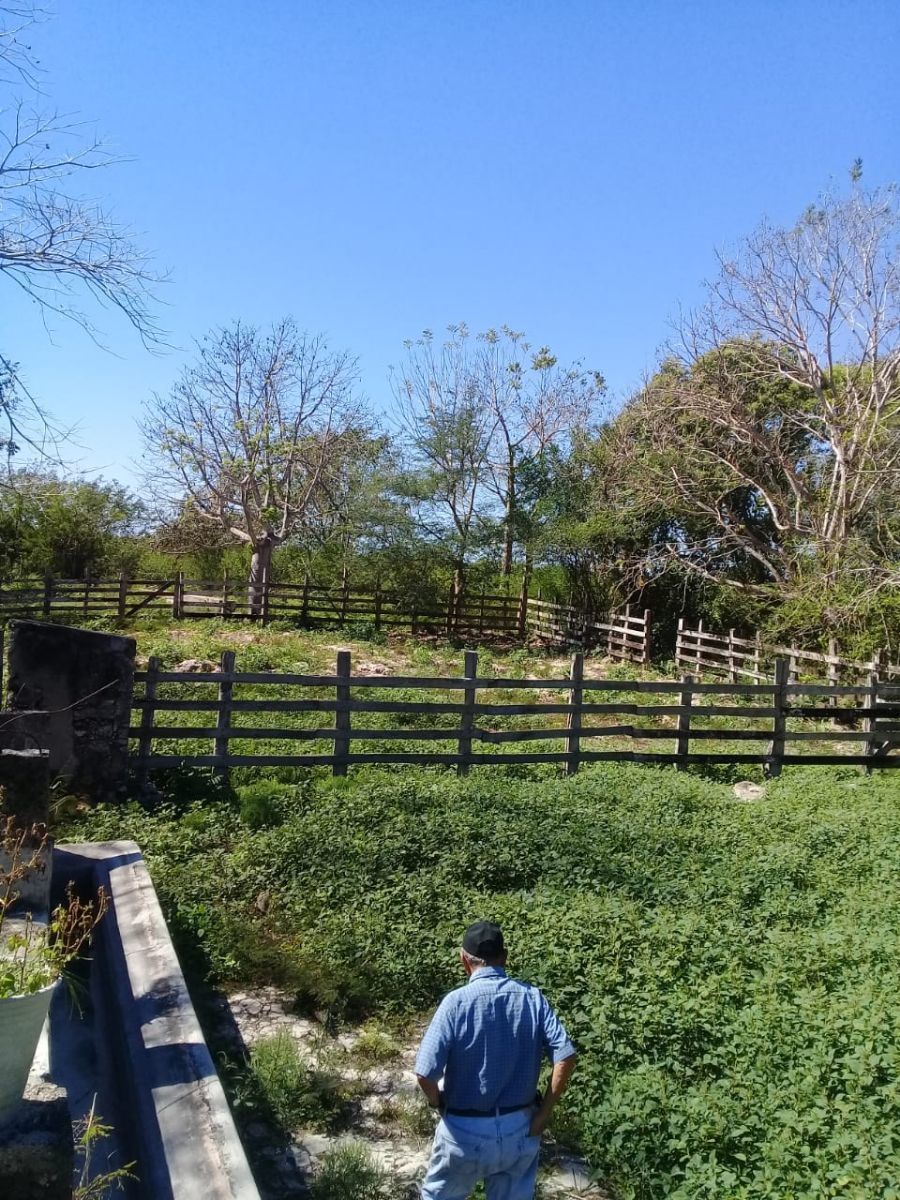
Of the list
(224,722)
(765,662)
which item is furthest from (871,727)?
(224,722)

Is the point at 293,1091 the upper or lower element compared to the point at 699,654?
lower

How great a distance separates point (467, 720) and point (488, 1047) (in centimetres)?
687

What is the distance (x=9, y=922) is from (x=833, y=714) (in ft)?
33.8

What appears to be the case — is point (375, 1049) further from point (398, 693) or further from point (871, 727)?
point (398, 693)

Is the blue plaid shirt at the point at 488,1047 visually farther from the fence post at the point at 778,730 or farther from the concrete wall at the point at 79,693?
the fence post at the point at 778,730

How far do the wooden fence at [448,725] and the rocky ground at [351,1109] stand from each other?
10.1 feet

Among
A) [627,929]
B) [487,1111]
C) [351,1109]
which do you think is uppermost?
[487,1111]

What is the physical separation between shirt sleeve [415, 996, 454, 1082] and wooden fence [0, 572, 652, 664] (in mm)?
22374

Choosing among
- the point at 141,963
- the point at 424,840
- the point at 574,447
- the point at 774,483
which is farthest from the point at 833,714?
the point at 574,447

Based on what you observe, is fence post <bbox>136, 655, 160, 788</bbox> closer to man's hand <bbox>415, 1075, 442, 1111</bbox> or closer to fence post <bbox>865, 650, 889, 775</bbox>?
man's hand <bbox>415, 1075, 442, 1111</bbox>

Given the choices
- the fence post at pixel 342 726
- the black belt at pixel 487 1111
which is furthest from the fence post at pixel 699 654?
the black belt at pixel 487 1111

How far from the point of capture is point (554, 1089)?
3248 millimetres

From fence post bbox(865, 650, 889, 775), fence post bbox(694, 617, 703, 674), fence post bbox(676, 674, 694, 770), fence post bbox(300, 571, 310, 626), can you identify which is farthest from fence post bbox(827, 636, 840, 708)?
fence post bbox(300, 571, 310, 626)

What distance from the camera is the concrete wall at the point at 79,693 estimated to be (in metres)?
7.88
